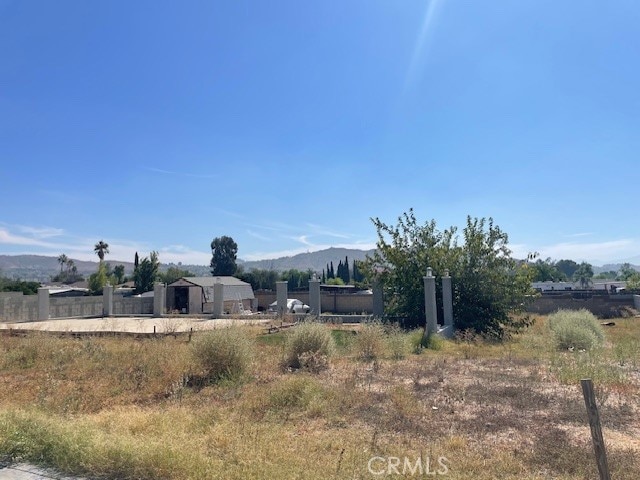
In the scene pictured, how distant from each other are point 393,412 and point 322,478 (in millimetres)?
2348

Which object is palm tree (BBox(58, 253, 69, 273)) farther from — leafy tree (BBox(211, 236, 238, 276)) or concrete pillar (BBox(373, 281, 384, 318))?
concrete pillar (BBox(373, 281, 384, 318))

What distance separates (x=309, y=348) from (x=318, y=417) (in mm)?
3842

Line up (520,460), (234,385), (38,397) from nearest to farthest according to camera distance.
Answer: (520,460) < (38,397) < (234,385)

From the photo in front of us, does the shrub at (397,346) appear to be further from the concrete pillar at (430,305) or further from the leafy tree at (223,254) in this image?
the leafy tree at (223,254)

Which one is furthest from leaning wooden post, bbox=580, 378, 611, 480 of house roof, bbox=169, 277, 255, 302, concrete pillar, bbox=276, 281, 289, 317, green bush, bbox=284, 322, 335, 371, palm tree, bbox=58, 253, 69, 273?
palm tree, bbox=58, 253, 69, 273

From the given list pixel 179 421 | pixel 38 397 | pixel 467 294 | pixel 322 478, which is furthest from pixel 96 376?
pixel 467 294

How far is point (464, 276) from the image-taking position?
1802cm

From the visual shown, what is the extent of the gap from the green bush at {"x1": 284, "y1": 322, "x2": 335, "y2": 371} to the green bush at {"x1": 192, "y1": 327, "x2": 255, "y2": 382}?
1139mm

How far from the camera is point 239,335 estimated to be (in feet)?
29.6

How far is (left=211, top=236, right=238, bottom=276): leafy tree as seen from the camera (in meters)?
83.3

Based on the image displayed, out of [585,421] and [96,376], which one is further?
[96,376]

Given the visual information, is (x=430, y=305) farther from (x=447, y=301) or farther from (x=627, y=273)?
(x=627, y=273)

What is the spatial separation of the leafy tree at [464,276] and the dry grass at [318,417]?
718 centimetres

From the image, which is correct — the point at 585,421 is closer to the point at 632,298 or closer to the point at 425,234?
the point at 425,234
